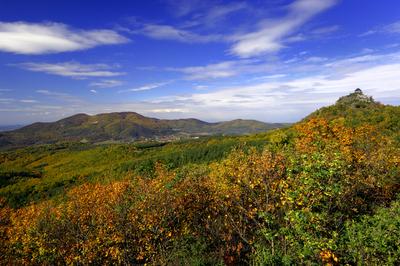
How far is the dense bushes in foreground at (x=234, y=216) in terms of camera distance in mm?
15492

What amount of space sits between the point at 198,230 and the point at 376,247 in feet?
35.3

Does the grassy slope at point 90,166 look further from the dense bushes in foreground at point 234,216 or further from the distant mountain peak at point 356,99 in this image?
the dense bushes in foreground at point 234,216

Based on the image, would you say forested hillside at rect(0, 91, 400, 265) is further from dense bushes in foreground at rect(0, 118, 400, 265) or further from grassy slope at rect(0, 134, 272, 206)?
grassy slope at rect(0, 134, 272, 206)

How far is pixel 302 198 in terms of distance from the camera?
1583 cm

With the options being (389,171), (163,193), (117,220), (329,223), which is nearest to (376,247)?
(329,223)

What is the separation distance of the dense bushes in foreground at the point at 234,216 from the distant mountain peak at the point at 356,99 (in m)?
59.9

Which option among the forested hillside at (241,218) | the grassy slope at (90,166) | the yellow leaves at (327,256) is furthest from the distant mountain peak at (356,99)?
the yellow leaves at (327,256)

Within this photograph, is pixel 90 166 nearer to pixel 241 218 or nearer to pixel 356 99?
pixel 356 99

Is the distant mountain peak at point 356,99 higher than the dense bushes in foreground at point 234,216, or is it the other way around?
the distant mountain peak at point 356,99

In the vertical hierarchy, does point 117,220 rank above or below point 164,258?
above

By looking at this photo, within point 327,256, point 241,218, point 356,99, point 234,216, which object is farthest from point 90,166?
point 327,256

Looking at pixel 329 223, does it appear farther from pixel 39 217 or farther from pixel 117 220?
pixel 39 217

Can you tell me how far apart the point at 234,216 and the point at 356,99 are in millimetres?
73593

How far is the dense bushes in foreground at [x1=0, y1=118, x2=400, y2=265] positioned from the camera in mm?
15492
